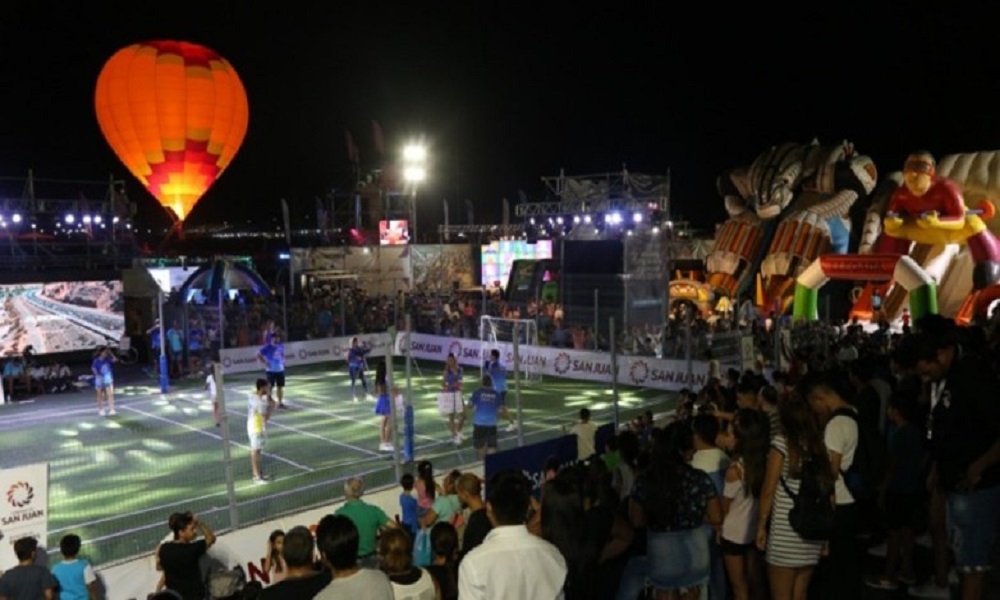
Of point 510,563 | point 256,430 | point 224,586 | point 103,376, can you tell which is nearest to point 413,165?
point 103,376

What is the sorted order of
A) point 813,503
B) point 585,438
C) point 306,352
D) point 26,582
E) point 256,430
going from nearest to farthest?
point 813,503, point 26,582, point 585,438, point 256,430, point 306,352

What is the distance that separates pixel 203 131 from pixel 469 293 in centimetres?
1885

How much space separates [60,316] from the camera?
28.7 meters

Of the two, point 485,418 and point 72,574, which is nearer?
point 72,574

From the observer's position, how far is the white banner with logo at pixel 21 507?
7887mm

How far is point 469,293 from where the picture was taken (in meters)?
43.2

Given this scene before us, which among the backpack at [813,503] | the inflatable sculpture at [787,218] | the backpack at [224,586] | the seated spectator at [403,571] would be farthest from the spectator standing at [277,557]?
the inflatable sculpture at [787,218]

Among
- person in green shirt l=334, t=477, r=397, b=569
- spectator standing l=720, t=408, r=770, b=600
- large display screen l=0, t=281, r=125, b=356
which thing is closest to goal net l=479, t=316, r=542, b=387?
large display screen l=0, t=281, r=125, b=356

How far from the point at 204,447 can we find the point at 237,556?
8.01 m

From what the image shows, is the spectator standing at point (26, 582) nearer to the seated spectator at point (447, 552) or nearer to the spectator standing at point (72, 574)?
the spectator standing at point (72, 574)

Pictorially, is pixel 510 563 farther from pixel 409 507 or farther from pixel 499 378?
pixel 499 378

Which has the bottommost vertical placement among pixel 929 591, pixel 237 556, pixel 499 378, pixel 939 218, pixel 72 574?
pixel 237 556

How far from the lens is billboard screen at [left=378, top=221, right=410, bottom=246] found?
51219mm

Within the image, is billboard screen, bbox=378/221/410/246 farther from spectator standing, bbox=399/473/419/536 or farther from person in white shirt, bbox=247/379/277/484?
spectator standing, bbox=399/473/419/536
